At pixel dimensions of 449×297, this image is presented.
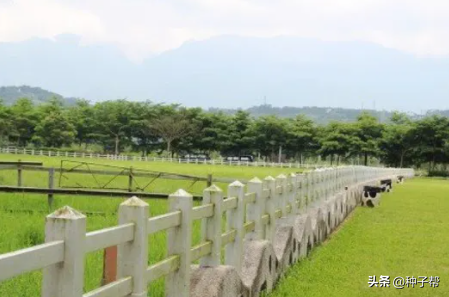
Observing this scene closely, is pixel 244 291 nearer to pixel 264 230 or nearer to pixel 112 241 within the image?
pixel 264 230

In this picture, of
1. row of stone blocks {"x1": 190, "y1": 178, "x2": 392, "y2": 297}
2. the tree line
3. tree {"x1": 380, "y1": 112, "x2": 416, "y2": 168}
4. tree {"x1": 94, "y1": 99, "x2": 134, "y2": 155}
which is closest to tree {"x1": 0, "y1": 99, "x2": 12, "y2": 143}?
the tree line

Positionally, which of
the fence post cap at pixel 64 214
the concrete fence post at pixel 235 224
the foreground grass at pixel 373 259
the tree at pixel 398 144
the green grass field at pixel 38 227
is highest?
the tree at pixel 398 144

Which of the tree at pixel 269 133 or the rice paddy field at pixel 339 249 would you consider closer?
the rice paddy field at pixel 339 249

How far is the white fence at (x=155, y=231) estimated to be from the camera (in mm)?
3328

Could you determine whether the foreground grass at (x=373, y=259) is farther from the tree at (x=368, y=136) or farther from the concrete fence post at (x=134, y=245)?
the tree at (x=368, y=136)

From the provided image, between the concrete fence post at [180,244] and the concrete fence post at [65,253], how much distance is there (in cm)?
191

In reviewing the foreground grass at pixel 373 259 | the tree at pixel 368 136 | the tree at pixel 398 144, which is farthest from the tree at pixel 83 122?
the foreground grass at pixel 373 259

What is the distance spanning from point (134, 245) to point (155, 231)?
12.5 inches

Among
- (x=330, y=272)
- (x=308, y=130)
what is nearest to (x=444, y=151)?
(x=308, y=130)

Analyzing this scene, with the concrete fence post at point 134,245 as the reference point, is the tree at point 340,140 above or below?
above

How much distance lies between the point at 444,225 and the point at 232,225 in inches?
431

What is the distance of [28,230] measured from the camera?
9.86 meters

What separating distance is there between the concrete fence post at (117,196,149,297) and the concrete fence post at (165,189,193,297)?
35.5 inches

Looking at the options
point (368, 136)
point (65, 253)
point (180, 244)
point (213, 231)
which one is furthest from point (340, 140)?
point (65, 253)
